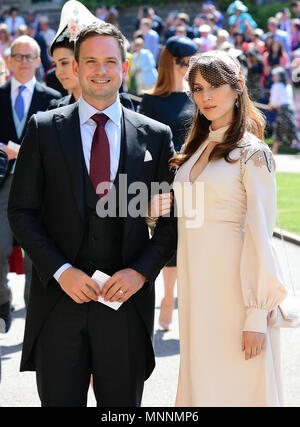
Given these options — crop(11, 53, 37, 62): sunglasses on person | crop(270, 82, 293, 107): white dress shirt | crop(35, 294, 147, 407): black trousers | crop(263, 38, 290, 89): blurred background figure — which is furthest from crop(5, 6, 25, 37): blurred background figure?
crop(35, 294, 147, 407): black trousers

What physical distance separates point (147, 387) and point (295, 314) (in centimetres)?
202

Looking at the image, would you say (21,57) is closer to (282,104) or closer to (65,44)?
(65,44)

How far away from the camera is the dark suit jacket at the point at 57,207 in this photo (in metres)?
3.48

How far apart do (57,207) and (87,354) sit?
671 millimetres

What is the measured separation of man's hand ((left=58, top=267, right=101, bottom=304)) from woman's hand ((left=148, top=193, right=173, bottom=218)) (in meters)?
0.46

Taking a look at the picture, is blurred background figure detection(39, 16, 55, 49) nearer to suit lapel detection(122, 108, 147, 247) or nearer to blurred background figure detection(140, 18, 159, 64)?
blurred background figure detection(140, 18, 159, 64)

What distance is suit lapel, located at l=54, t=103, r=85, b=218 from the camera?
3453mm

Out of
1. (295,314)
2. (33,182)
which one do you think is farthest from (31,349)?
(295,314)

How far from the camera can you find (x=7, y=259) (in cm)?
657

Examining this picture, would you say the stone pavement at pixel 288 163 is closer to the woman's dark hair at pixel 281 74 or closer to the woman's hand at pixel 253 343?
the woman's dark hair at pixel 281 74

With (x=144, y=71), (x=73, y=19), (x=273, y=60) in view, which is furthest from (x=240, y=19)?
(x=73, y=19)

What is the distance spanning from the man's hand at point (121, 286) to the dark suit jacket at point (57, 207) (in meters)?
0.06

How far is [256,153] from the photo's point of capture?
3496 mm

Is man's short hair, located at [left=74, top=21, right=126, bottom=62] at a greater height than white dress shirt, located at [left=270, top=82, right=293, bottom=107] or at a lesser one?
lesser
